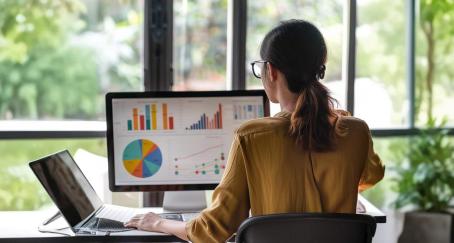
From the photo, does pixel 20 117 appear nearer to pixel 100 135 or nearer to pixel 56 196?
pixel 100 135

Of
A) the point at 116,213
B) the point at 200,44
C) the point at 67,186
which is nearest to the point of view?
the point at 67,186

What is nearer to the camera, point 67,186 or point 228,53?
point 67,186

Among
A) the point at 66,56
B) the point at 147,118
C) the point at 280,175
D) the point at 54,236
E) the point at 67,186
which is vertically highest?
the point at 66,56

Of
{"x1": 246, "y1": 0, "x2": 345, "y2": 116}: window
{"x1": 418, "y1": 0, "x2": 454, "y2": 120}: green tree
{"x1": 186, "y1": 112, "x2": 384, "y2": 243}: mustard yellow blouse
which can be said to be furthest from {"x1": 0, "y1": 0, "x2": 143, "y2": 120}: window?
{"x1": 186, "y1": 112, "x2": 384, "y2": 243}: mustard yellow blouse

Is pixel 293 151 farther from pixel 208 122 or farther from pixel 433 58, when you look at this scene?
pixel 433 58

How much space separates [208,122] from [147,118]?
23 centimetres

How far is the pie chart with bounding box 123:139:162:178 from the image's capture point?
7.85 ft

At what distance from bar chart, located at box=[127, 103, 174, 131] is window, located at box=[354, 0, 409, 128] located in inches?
57.3

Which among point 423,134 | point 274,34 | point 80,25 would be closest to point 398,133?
point 423,134

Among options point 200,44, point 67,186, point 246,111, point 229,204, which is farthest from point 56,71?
point 229,204

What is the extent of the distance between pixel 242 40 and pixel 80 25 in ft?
2.69

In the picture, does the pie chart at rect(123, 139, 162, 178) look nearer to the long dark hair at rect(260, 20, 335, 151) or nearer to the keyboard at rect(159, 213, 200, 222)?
the keyboard at rect(159, 213, 200, 222)

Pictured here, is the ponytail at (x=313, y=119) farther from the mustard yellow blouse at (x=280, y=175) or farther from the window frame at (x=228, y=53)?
the window frame at (x=228, y=53)

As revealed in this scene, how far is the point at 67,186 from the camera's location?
7.36 feet
